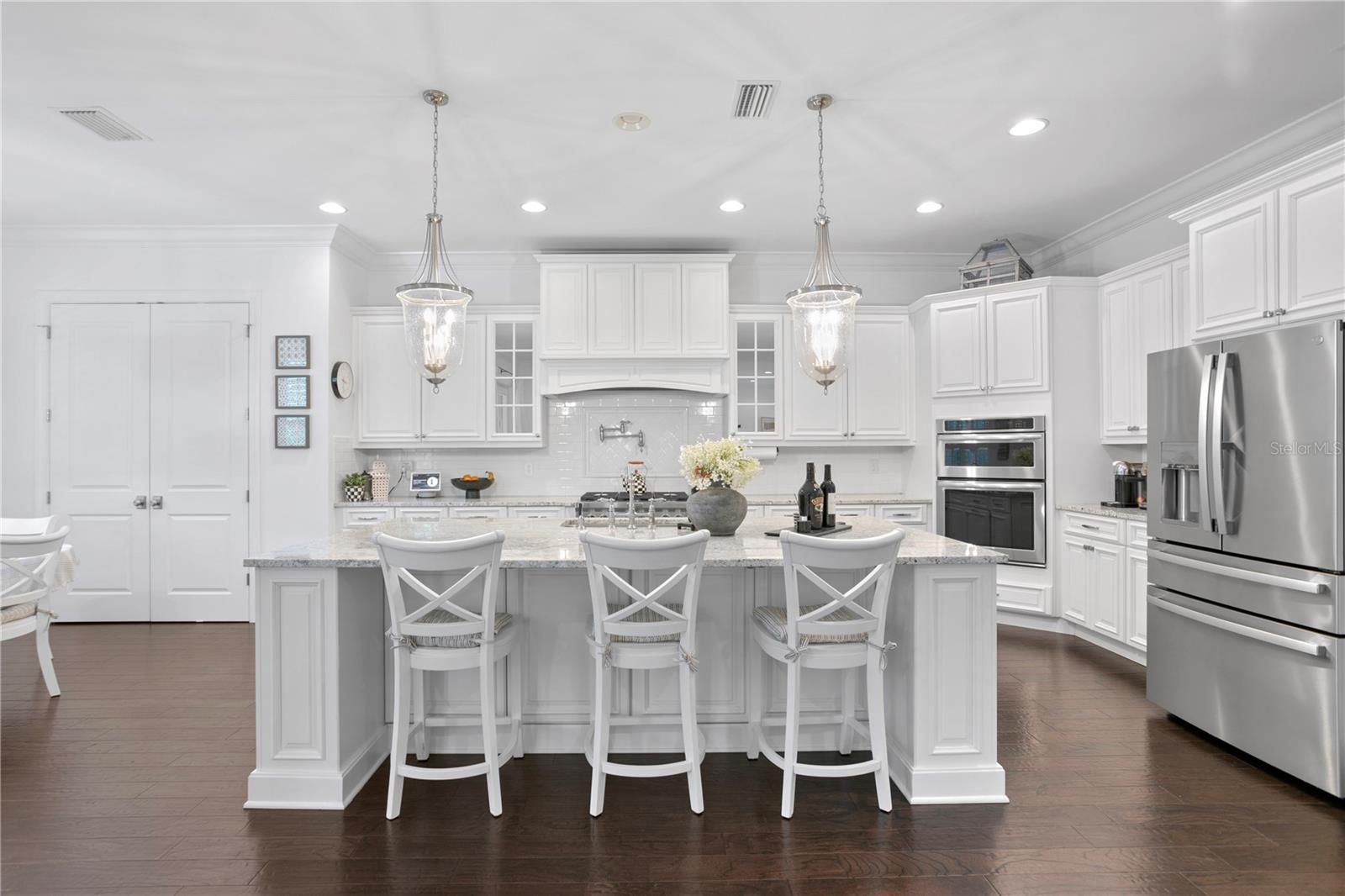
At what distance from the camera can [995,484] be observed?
16.3 ft

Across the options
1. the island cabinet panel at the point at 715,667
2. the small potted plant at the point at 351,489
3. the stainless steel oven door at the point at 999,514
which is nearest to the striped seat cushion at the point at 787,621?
the island cabinet panel at the point at 715,667

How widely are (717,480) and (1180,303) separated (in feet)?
10.2

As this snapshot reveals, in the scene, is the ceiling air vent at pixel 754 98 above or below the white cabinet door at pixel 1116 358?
above

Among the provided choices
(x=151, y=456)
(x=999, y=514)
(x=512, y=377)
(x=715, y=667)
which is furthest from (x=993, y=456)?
(x=151, y=456)

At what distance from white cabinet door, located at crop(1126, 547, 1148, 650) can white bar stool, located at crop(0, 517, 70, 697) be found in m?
5.82

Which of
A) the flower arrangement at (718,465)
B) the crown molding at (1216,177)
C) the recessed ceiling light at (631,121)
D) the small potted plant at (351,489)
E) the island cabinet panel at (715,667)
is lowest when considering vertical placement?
the island cabinet panel at (715,667)

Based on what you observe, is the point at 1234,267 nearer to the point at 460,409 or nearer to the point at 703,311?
the point at 703,311

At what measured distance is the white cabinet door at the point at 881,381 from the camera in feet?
18.4

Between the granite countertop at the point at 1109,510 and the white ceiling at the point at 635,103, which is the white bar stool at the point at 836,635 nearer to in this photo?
the white ceiling at the point at 635,103

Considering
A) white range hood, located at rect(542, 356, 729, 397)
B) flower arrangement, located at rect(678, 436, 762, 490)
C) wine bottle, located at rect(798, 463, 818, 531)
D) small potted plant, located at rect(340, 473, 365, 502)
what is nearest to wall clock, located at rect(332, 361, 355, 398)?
small potted plant, located at rect(340, 473, 365, 502)

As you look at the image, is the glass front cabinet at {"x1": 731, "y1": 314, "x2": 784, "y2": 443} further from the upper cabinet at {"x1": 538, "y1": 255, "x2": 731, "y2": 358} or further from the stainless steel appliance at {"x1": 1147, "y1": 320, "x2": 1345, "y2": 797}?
the stainless steel appliance at {"x1": 1147, "y1": 320, "x2": 1345, "y2": 797}

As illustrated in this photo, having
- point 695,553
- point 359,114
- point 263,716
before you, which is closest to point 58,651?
point 263,716

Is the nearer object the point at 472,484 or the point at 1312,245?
the point at 1312,245

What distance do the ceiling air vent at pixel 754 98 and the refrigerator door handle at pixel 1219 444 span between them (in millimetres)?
2195
